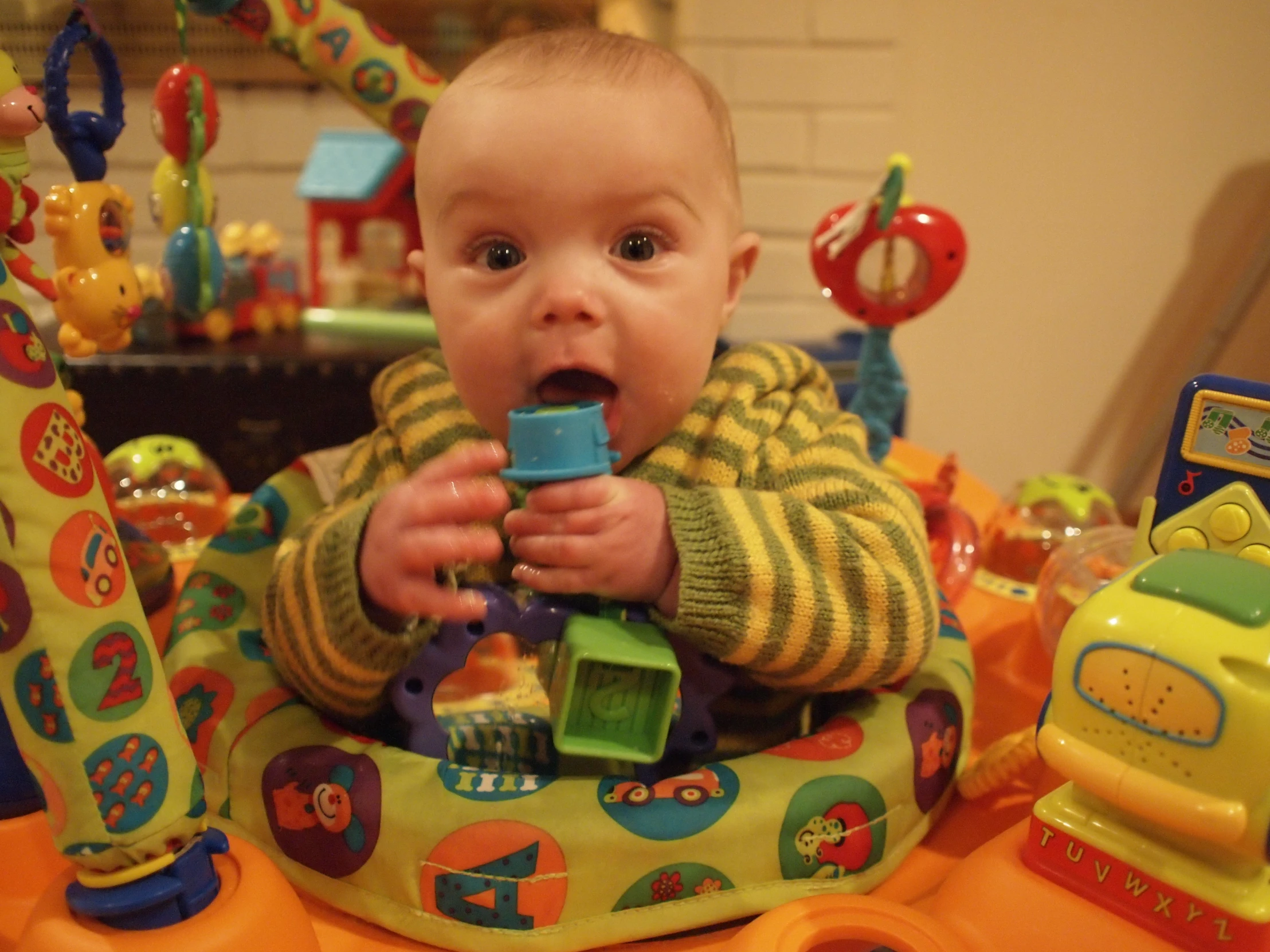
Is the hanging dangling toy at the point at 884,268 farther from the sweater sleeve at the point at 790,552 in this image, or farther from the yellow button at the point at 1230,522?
the yellow button at the point at 1230,522

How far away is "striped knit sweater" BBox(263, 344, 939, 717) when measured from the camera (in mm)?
508

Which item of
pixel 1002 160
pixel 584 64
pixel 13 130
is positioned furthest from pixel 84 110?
pixel 1002 160

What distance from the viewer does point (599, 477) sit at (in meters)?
0.49

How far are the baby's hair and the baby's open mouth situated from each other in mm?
167

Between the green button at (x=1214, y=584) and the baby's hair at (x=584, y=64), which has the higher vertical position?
the baby's hair at (x=584, y=64)

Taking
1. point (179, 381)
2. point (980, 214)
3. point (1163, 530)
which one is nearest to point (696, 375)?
point (1163, 530)

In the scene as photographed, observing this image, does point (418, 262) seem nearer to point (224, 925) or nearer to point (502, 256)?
→ point (502, 256)

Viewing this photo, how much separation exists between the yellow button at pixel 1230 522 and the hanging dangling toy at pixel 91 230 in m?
0.64

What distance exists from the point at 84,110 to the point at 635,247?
0.36m

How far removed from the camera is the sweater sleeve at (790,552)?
1.67 feet

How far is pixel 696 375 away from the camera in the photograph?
0.60 metres

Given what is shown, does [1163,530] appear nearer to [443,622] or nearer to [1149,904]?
[1149,904]

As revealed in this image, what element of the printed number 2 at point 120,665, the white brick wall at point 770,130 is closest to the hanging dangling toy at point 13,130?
the printed number 2 at point 120,665

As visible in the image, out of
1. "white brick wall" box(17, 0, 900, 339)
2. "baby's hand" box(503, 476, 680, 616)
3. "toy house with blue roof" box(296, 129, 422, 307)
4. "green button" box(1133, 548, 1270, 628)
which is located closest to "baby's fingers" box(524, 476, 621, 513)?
"baby's hand" box(503, 476, 680, 616)
